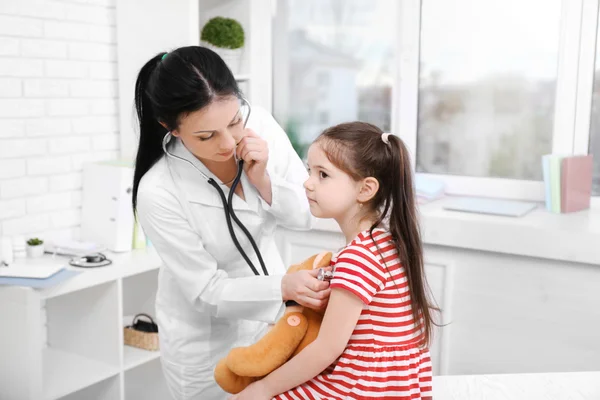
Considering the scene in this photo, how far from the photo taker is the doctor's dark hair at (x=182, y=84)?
1338mm

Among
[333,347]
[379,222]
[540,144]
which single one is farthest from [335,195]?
[540,144]

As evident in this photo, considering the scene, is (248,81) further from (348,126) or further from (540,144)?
(348,126)

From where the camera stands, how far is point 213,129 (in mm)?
1362

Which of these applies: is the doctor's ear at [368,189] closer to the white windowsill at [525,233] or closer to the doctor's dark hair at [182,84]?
the doctor's dark hair at [182,84]

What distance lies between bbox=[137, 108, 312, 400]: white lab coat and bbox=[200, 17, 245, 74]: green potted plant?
124 cm

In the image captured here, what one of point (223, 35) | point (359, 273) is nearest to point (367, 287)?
point (359, 273)

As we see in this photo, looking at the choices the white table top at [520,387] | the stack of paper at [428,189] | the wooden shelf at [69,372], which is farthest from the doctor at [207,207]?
the stack of paper at [428,189]

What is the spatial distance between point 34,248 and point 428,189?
1.55 m

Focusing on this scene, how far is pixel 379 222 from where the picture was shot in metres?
1.31

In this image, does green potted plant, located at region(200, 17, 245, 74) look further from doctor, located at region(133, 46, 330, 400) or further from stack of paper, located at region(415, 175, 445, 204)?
doctor, located at region(133, 46, 330, 400)

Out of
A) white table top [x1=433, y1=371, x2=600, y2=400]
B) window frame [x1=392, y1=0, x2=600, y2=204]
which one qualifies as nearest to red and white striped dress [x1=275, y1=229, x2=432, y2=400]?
white table top [x1=433, y1=371, x2=600, y2=400]

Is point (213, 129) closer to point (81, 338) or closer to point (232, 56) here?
point (81, 338)

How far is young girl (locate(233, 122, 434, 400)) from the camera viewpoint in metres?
1.23

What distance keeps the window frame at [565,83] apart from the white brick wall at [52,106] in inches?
49.7
